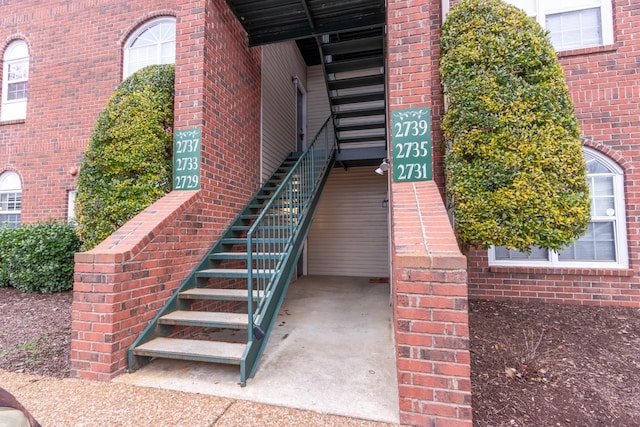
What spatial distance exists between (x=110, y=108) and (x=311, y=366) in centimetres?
406

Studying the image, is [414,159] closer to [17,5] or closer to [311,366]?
[311,366]

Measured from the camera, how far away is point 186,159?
384cm

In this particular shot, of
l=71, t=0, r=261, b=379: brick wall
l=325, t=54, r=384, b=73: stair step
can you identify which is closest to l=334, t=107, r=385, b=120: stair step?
l=325, t=54, r=384, b=73: stair step

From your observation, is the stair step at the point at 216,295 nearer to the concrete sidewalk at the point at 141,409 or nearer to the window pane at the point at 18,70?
the concrete sidewalk at the point at 141,409

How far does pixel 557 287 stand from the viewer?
429 centimetres

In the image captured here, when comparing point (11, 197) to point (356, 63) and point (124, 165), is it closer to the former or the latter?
point (124, 165)

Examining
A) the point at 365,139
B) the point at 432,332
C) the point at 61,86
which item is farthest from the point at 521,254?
the point at 61,86

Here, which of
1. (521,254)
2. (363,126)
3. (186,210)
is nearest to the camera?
(186,210)

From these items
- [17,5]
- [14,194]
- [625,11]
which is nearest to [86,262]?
[14,194]

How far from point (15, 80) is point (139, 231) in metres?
7.16

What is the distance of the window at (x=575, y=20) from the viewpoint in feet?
14.5

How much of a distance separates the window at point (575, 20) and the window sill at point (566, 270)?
10.2ft

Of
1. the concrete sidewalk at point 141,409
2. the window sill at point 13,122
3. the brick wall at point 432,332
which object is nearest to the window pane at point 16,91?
the window sill at point 13,122

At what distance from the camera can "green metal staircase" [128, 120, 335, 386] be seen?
271 centimetres
